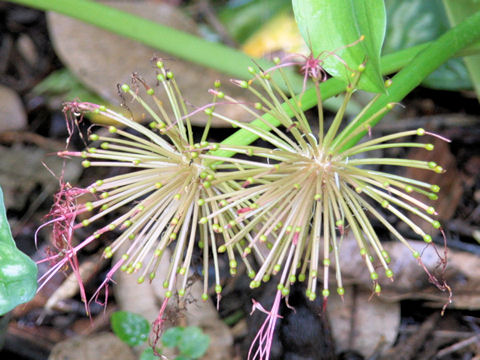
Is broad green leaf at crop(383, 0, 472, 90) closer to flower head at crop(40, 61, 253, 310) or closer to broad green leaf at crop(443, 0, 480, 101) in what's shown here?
broad green leaf at crop(443, 0, 480, 101)

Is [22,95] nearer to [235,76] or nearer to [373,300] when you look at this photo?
[235,76]

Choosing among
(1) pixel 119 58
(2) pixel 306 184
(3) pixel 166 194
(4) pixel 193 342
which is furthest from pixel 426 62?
(1) pixel 119 58

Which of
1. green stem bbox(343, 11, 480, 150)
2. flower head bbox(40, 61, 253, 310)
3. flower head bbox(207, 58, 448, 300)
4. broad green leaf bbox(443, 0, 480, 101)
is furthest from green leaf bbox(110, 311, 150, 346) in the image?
broad green leaf bbox(443, 0, 480, 101)

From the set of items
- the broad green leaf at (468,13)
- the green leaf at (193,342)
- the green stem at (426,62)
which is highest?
the broad green leaf at (468,13)

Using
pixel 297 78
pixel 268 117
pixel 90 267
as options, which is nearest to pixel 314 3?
pixel 268 117

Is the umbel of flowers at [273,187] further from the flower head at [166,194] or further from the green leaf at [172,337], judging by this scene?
the green leaf at [172,337]

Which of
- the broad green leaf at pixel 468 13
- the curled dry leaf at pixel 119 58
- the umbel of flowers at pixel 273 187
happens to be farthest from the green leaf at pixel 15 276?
the broad green leaf at pixel 468 13
